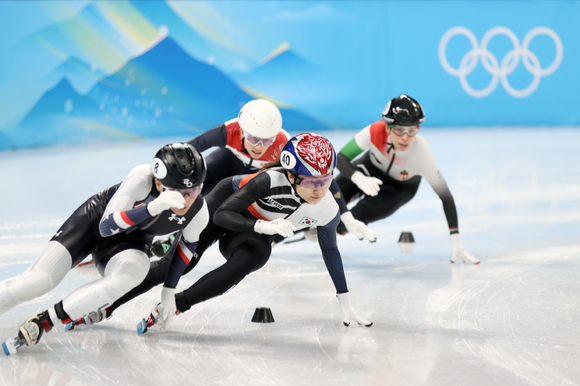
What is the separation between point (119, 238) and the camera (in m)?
3.93

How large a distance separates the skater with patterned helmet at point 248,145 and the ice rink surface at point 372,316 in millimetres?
476

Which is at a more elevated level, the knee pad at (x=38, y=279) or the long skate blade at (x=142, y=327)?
the knee pad at (x=38, y=279)

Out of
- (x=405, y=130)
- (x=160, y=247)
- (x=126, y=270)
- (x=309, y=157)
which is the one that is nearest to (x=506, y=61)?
(x=405, y=130)

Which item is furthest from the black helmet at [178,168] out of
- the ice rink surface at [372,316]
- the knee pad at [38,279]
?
the ice rink surface at [372,316]

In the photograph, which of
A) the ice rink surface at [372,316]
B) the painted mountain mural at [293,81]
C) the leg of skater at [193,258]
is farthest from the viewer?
the painted mountain mural at [293,81]

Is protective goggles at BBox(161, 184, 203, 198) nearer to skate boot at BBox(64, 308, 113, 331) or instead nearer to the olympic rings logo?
skate boot at BBox(64, 308, 113, 331)

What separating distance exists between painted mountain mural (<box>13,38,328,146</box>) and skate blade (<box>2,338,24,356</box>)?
1163 cm

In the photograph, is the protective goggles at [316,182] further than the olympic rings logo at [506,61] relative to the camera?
No

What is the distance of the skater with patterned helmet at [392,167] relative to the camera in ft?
19.3

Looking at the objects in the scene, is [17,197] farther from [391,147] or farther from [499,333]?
[499,333]

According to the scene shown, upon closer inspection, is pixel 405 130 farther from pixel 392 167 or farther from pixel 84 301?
pixel 84 301

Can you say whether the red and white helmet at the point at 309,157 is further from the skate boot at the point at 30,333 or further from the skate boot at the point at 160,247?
the skate boot at the point at 160,247

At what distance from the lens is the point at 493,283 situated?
521 centimetres

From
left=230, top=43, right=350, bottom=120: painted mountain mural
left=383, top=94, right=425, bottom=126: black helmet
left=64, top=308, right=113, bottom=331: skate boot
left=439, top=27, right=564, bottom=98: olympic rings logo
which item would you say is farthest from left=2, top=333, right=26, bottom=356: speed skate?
left=439, top=27, right=564, bottom=98: olympic rings logo
